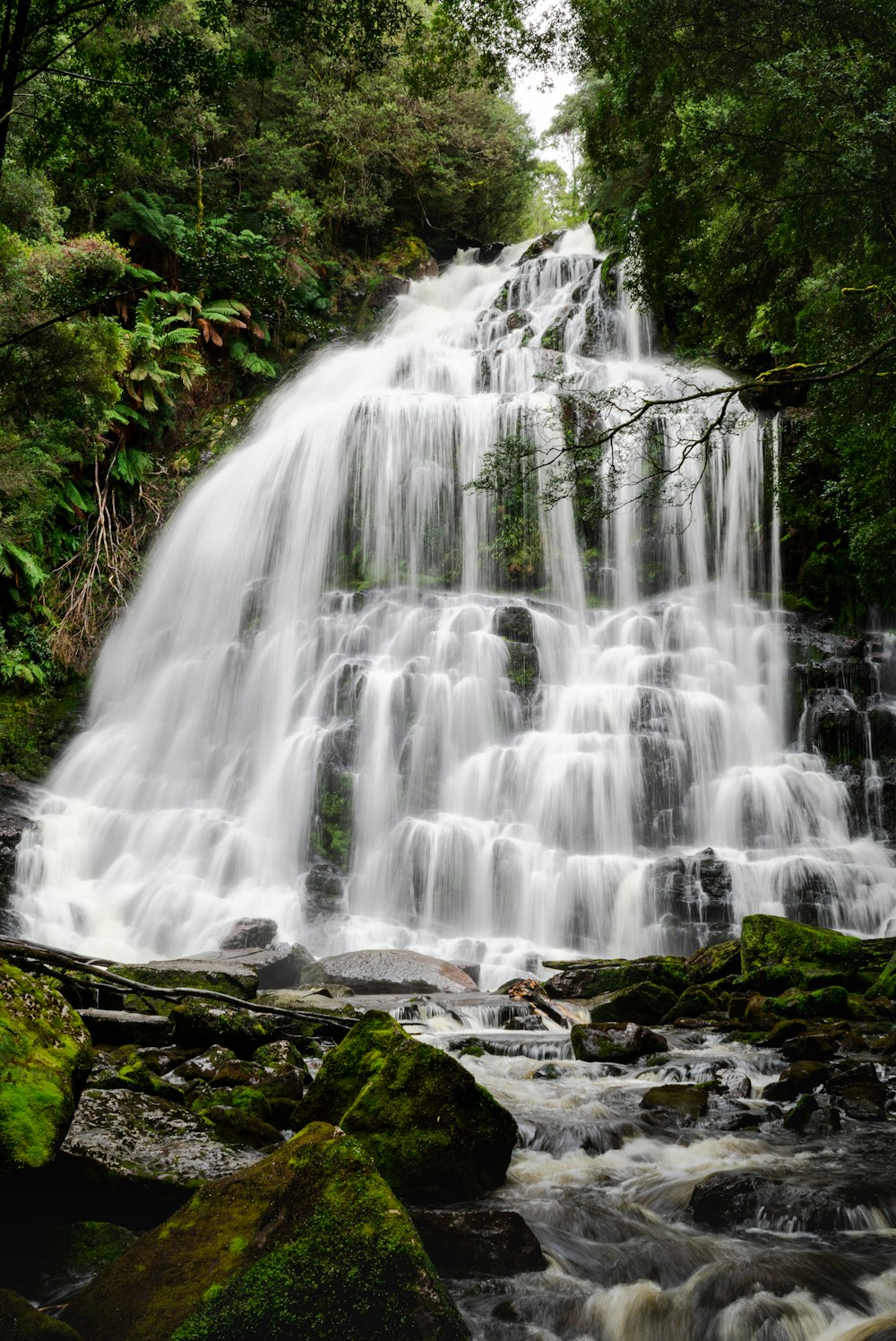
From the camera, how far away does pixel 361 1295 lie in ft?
8.45

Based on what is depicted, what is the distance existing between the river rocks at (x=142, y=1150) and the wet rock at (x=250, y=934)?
711cm

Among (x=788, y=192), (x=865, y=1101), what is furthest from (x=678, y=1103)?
(x=788, y=192)

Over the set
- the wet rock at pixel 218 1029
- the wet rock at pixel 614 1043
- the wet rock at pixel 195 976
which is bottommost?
the wet rock at pixel 614 1043

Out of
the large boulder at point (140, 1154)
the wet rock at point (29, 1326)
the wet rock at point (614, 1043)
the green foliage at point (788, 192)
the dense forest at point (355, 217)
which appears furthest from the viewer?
the dense forest at point (355, 217)

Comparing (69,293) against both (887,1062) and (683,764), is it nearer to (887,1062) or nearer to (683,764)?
(683,764)

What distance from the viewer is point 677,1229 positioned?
423 cm

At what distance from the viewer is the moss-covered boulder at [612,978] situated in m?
9.34

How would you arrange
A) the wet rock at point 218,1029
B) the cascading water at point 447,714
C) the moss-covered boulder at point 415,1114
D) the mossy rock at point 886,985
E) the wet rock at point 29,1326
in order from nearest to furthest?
1. the wet rock at point 29,1326
2. the moss-covered boulder at point 415,1114
3. the wet rock at point 218,1029
4. the mossy rock at point 886,985
5. the cascading water at point 447,714

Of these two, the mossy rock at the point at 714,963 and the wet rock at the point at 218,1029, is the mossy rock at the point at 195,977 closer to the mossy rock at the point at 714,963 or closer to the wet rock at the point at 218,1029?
the wet rock at the point at 218,1029

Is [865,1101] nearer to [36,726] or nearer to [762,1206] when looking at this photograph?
[762,1206]

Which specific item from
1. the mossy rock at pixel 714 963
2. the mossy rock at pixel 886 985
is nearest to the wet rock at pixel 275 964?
the mossy rock at pixel 714 963

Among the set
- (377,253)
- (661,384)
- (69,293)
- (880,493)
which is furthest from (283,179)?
(880,493)

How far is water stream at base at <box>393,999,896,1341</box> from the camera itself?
3.45m

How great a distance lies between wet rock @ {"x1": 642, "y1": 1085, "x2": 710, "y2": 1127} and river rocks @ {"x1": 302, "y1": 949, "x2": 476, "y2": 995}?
408 centimetres
